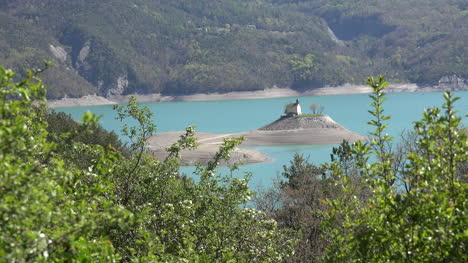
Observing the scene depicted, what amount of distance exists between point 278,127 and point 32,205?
8205cm

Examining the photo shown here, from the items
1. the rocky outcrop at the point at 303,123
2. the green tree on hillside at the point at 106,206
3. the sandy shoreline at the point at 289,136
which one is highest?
the green tree on hillside at the point at 106,206

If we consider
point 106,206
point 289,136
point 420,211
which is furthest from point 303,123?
point 106,206

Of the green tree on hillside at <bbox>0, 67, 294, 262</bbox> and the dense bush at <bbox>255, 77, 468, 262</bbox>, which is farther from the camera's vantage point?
the dense bush at <bbox>255, 77, 468, 262</bbox>

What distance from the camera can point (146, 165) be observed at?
1100cm

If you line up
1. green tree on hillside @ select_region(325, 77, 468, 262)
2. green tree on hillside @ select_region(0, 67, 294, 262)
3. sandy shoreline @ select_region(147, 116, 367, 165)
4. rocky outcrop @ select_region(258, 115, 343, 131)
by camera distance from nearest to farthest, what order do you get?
green tree on hillside @ select_region(0, 67, 294, 262) < green tree on hillside @ select_region(325, 77, 468, 262) < sandy shoreline @ select_region(147, 116, 367, 165) < rocky outcrop @ select_region(258, 115, 343, 131)

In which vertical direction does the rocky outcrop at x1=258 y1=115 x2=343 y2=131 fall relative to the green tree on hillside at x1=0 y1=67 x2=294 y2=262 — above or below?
below

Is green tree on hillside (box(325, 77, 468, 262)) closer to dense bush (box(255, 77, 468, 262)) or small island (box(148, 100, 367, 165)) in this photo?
dense bush (box(255, 77, 468, 262))

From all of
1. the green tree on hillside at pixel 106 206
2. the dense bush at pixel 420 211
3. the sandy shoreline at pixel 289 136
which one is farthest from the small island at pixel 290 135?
the dense bush at pixel 420 211

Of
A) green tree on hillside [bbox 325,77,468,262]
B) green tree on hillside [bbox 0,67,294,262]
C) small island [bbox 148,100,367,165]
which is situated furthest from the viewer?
small island [bbox 148,100,367,165]

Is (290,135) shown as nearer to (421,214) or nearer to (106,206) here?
(421,214)

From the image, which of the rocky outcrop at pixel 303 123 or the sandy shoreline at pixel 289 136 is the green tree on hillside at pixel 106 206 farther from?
the rocky outcrop at pixel 303 123

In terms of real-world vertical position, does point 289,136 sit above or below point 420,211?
below

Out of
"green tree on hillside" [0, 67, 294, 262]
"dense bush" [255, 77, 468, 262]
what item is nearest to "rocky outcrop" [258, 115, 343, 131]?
"green tree on hillside" [0, 67, 294, 262]

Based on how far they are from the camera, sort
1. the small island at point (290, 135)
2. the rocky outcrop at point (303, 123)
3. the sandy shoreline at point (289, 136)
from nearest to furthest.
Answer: the sandy shoreline at point (289, 136), the small island at point (290, 135), the rocky outcrop at point (303, 123)
